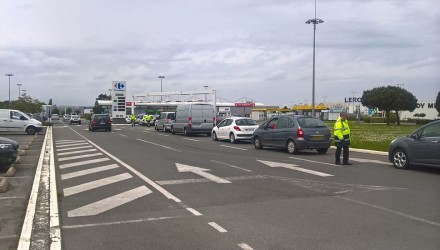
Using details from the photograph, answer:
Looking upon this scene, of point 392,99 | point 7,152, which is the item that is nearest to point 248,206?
point 7,152

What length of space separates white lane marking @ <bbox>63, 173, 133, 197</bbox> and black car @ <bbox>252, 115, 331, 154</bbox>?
309 inches

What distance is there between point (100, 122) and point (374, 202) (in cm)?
3449

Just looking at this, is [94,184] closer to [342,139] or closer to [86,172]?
[86,172]

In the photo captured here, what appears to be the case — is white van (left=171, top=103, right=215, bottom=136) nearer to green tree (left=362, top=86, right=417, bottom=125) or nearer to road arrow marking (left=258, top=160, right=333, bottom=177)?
road arrow marking (left=258, top=160, right=333, bottom=177)

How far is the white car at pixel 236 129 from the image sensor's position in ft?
80.0

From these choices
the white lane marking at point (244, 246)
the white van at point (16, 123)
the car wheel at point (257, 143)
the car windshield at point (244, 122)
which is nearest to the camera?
the white lane marking at point (244, 246)

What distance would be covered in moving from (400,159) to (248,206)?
7.04 m

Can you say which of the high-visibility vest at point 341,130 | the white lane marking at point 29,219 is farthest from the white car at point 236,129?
the white lane marking at point 29,219

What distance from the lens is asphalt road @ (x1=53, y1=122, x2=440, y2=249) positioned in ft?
19.6

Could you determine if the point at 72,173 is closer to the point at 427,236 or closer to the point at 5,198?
the point at 5,198

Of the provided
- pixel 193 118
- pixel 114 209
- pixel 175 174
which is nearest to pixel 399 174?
pixel 175 174

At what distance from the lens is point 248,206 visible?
7.95 meters

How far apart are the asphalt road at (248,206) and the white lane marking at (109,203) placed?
0.02 meters

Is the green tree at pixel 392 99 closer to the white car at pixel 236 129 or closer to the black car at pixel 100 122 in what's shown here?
the black car at pixel 100 122
